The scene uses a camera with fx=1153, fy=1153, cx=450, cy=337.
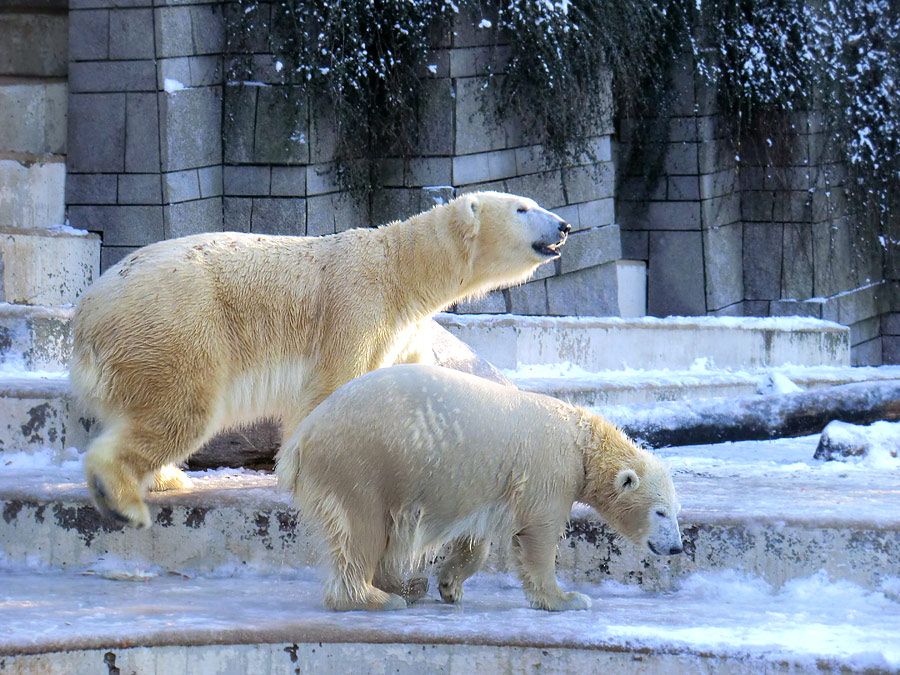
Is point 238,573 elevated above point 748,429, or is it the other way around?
point 748,429

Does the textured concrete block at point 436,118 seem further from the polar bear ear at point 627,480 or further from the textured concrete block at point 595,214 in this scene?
the polar bear ear at point 627,480

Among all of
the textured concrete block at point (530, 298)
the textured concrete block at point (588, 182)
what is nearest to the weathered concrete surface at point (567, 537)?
the textured concrete block at point (530, 298)

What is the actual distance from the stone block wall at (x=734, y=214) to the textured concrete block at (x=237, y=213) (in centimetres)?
366

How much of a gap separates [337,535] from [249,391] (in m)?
0.96

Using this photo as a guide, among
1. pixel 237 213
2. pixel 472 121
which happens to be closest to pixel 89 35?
pixel 237 213

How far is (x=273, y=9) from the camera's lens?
7.18 metres

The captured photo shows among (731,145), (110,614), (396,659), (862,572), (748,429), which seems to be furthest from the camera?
(731,145)

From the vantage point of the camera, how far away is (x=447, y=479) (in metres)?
3.02

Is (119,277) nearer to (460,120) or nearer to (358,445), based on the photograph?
(358,445)

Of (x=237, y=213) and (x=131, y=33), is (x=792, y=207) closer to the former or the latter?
(x=237, y=213)

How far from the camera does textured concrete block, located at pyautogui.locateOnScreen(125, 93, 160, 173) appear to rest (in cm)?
690

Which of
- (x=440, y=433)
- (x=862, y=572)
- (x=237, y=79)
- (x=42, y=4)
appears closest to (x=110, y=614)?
(x=440, y=433)

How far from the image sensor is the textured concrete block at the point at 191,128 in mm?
6906

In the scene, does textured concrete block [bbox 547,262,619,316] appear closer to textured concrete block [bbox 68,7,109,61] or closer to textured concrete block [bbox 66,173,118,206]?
textured concrete block [bbox 66,173,118,206]
